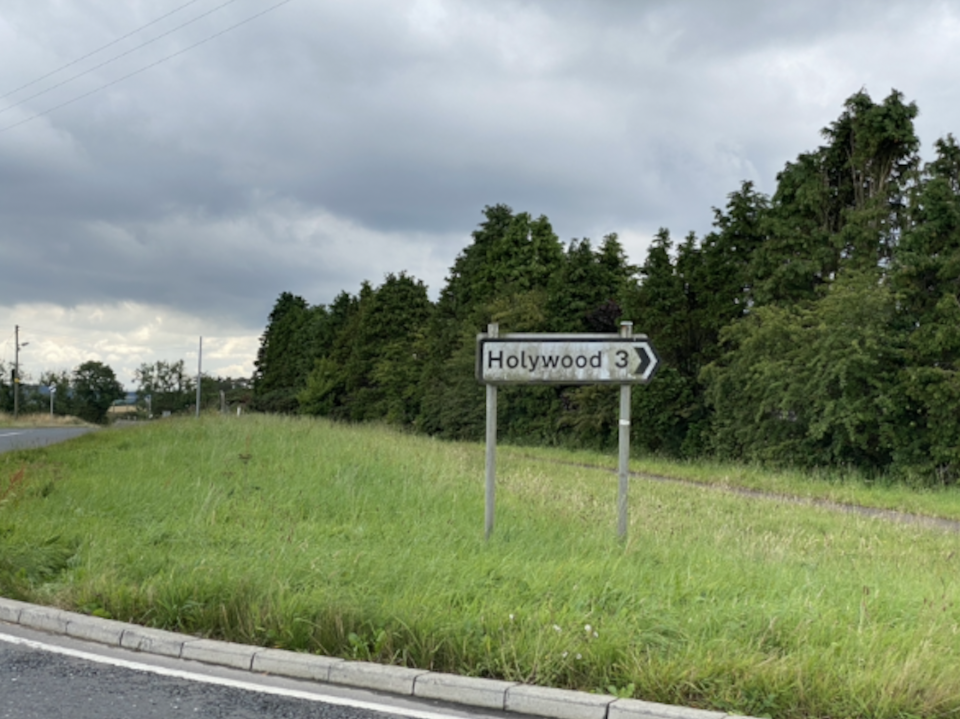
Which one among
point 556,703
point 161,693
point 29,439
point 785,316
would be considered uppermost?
point 785,316

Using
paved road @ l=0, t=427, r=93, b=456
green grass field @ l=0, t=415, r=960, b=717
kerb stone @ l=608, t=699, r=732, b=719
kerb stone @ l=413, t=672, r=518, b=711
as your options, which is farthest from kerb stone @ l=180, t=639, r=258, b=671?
paved road @ l=0, t=427, r=93, b=456

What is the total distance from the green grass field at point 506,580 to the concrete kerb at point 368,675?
0.18m

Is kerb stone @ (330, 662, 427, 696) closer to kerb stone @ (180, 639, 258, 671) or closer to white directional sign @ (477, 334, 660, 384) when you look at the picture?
kerb stone @ (180, 639, 258, 671)

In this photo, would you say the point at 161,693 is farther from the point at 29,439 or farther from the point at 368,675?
the point at 29,439

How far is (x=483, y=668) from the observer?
16.6ft

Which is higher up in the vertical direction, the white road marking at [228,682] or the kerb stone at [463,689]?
the kerb stone at [463,689]

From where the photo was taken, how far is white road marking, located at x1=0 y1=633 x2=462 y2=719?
466 centimetres

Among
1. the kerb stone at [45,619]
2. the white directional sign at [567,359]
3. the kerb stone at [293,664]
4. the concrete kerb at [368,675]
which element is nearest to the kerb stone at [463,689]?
the concrete kerb at [368,675]

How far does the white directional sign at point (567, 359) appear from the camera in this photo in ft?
26.8

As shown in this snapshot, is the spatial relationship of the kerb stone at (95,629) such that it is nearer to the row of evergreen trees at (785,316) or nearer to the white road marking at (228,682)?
the white road marking at (228,682)

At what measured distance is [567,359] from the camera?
826 centimetres

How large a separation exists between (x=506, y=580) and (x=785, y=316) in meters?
20.2

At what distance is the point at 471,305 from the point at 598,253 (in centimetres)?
802

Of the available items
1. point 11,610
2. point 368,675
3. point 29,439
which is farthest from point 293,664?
point 29,439
